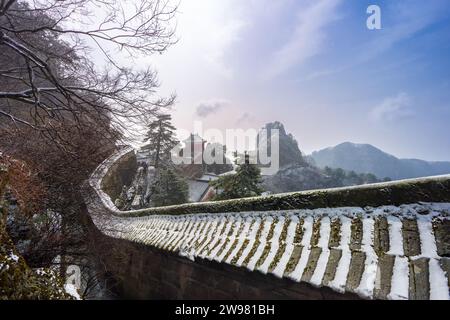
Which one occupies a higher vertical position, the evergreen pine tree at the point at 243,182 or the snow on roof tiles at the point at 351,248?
the evergreen pine tree at the point at 243,182

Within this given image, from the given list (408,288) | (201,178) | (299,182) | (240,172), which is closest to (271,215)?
(408,288)

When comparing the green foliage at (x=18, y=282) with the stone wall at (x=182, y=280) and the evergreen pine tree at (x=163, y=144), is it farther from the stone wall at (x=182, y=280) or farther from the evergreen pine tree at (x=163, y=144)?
the evergreen pine tree at (x=163, y=144)

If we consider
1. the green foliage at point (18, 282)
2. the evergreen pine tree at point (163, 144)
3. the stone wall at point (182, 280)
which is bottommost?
the stone wall at point (182, 280)

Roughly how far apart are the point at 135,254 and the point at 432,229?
256 inches

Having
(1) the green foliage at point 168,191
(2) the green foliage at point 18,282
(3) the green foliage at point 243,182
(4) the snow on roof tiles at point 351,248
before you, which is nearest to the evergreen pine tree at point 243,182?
(3) the green foliage at point 243,182

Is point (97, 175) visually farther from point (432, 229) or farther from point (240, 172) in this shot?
A: point (432, 229)

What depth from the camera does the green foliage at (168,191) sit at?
81.1 ft

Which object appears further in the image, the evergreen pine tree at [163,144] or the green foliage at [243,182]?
the evergreen pine tree at [163,144]

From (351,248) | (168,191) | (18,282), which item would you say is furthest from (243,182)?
(18,282)

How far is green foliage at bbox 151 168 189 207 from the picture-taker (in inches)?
974

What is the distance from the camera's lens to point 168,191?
2505 centimetres

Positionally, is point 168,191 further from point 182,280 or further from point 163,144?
point 182,280

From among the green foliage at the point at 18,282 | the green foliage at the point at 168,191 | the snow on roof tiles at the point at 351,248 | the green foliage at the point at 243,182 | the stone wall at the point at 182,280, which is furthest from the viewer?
the green foliage at the point at 168,191

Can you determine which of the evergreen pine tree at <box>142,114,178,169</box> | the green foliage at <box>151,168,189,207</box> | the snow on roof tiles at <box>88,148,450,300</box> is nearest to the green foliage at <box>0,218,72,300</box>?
the snow on roof tiles at <box>88,148,450,300</box>
